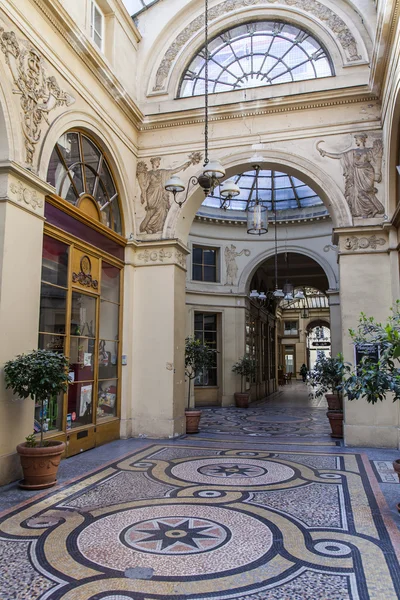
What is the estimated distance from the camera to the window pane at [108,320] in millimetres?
8406

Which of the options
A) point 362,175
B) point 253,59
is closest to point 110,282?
point 362,175

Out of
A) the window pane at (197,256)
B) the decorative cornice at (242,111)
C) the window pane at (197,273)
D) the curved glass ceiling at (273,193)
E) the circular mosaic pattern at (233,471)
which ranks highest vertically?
the curved glass ceiling at (273,193)

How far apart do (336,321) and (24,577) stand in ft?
46.7

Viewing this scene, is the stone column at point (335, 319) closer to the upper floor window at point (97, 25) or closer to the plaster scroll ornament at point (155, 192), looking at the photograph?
the plaster scroll ornament at point (155, 192)

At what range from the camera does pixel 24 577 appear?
3213 millimetres

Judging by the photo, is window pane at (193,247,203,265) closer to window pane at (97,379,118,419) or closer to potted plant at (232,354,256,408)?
potted plant at (232,354,256,408)

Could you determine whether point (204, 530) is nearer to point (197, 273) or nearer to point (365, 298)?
point (365, 298)

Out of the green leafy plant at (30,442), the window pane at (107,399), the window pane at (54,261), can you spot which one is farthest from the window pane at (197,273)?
the green leafy plant at (30,442)

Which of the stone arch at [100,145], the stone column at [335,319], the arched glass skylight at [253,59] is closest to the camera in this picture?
the stone arch at [100,145]

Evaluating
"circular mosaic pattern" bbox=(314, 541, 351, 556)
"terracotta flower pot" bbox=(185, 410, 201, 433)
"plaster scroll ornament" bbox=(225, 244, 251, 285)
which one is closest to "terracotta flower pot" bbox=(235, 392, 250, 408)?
"plaster scroll ornament" bbox=(225, 244, 251, 285)

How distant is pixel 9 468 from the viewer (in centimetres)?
550

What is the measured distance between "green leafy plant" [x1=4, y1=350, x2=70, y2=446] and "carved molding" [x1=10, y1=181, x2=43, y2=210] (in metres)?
1.97

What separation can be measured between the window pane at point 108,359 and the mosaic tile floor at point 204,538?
7.69ft

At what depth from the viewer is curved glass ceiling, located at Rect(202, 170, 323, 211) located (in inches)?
655
